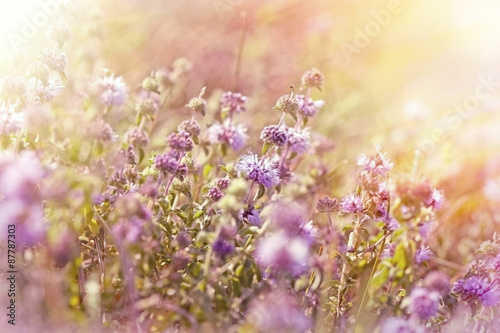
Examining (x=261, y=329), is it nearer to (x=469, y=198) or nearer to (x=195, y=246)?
(x=195, y=246)

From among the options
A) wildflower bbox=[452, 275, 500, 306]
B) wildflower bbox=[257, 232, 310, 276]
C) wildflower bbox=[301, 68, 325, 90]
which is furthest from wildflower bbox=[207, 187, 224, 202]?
wildflower bbox=[452, 275, 500, 306]

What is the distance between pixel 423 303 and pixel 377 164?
19.1 inches

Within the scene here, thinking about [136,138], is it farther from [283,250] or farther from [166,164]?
[283,250]

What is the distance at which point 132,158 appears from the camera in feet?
5.71

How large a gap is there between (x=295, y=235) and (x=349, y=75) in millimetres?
3351

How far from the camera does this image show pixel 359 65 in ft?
15.9

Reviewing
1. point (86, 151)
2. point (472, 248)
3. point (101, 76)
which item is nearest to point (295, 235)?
point (86, 151)

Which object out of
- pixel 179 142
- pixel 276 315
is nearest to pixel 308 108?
pixel 179 142

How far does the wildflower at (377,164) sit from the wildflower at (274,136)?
22cm

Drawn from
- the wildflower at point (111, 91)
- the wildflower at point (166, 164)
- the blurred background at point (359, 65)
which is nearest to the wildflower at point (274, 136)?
the wildflower at point (166, 164)

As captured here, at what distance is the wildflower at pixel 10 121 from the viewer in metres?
1.49

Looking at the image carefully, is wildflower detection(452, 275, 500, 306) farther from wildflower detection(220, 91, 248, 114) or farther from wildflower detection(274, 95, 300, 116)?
wildflower detection(220, 91, 248, 114)

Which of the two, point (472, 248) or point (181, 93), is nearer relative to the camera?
point (472, 248)

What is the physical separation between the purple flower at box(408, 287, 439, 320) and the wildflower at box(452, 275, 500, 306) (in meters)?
0.36
